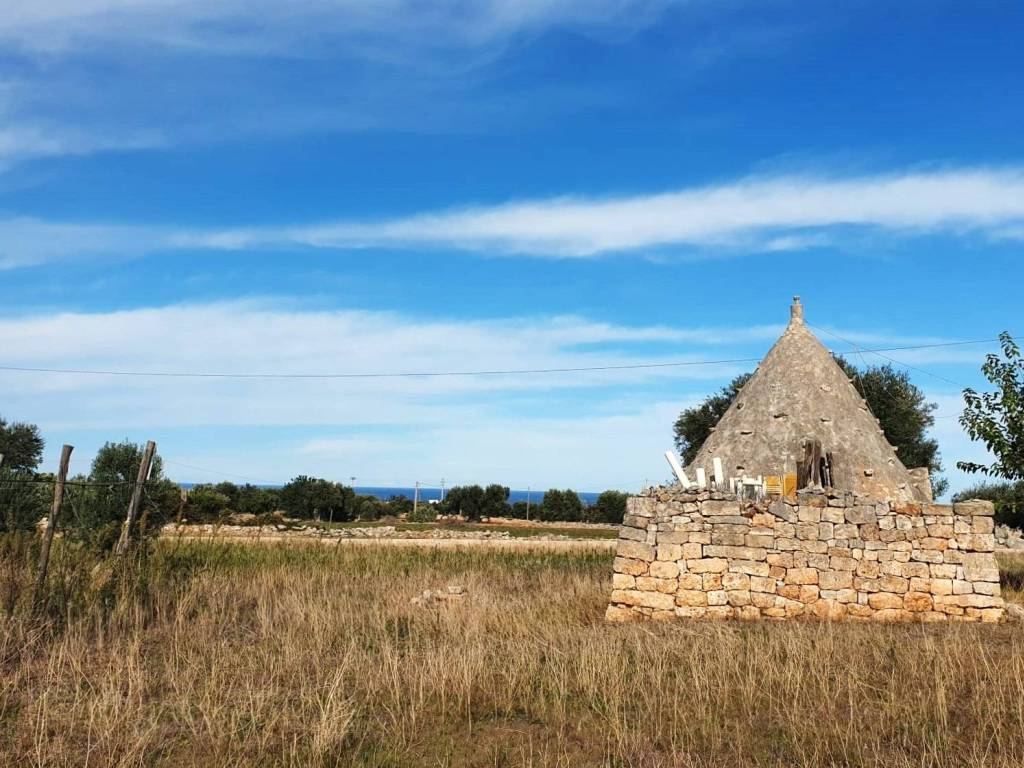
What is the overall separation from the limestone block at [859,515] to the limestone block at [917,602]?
119 cm

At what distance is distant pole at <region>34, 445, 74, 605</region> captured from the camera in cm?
906

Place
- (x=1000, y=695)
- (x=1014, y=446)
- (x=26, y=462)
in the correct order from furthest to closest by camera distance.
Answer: (x=26, y=462)
(x=1014, y=446)
(x=1000, y=695)

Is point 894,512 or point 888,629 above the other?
point 894,512

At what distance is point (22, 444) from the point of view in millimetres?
35688

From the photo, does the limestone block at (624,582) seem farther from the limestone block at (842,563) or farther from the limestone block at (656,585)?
the limestone block at (842,563)

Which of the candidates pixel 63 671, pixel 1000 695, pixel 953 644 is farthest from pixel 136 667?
pixel 953 644

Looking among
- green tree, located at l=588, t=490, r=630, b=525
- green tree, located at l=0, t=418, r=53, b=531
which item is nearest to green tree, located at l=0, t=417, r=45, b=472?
green tree, located at l=0, t=418, r=53, b=531

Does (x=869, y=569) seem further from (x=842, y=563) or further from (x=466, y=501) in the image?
(x=466, y=501)

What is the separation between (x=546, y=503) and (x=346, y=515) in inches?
478

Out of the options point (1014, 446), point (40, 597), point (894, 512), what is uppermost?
point (1014, 446)

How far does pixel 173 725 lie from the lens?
637 cm

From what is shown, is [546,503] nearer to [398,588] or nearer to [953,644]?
[398,588]

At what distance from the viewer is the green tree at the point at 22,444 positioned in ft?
113

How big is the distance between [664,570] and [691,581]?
0.41m
